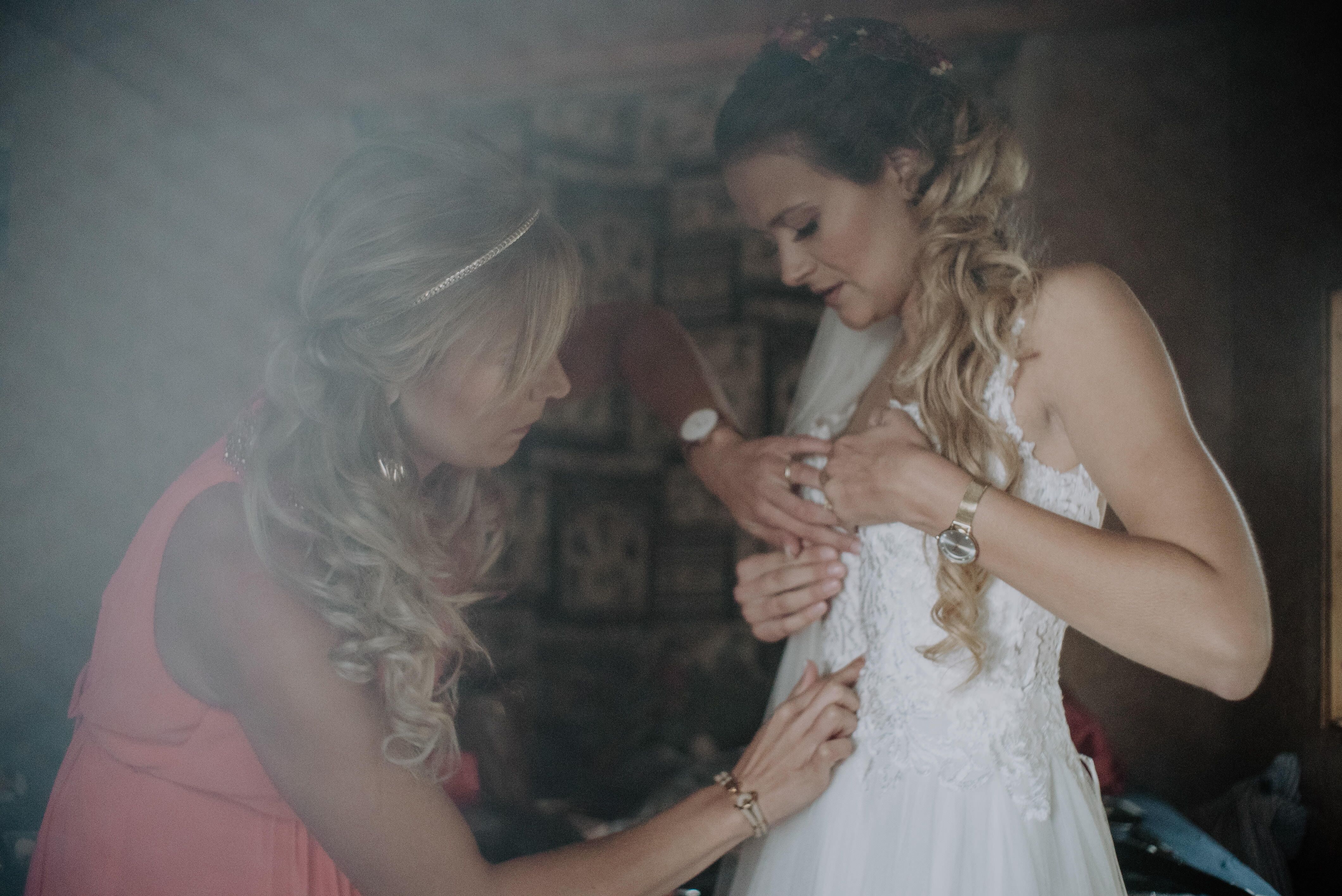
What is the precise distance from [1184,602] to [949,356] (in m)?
0.39

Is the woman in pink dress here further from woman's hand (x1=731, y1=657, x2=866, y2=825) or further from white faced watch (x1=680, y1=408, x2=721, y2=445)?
white faced watch (x1=680, y1=408, x2=721, y2=445)

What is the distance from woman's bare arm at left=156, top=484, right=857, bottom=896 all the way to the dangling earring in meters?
0.15

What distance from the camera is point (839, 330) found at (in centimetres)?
167

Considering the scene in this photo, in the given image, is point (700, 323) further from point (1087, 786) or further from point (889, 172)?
point (1087, 786)

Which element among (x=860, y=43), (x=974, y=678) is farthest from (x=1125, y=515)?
(x=860, y=43)

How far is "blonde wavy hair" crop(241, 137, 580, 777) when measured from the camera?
3.04 ft

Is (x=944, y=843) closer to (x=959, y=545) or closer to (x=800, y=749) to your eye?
(x=800, y=749)

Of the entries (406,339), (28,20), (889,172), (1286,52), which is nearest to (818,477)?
(889,172)

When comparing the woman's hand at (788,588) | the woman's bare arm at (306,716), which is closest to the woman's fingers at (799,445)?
the woman's hand at (788,588)

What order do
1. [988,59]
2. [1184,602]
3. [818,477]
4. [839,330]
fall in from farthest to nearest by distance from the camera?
[988,59] → [839,330] → [818,477] → [1184,602]

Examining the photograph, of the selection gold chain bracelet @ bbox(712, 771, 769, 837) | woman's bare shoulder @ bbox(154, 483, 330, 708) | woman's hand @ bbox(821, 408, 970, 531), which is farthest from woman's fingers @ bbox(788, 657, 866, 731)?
woman's bare shoulder @ bbox(154, 483, 330, 708)

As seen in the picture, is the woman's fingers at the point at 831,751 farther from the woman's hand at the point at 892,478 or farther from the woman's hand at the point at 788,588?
the woman's hand at the point at 892,478

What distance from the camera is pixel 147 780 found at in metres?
0.92

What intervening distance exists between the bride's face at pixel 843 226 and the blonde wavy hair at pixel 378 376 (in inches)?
16.4
